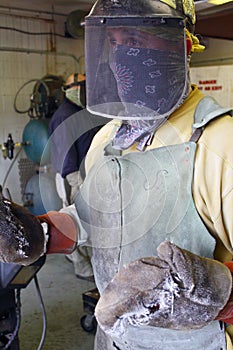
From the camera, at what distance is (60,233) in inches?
55.1

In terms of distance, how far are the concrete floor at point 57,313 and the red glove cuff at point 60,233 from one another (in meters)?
1.72

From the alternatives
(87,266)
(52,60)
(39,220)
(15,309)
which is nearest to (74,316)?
(87,266)

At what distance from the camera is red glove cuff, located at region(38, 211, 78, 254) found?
4.54 ft

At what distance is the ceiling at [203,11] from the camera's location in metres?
4.61

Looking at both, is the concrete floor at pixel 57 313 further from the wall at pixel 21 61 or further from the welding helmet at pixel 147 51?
the welding helmet at pixel 147 51

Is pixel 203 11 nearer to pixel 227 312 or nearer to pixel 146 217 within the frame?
pixel 146 217

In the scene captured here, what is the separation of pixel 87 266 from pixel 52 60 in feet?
8.54

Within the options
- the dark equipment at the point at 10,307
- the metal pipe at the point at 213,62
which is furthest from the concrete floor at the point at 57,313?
the metal pipe at the point at 213,62

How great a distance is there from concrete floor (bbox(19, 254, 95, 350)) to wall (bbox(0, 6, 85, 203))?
5.12 ft

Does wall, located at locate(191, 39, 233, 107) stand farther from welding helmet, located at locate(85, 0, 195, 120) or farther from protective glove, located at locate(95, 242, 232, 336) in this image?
protective glove, located at locate(95, 242, 232, 336)

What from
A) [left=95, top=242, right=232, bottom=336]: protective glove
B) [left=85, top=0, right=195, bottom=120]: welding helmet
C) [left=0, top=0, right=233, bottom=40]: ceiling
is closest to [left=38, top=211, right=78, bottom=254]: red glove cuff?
[left=85, top=0, right=195, bottom=120]: welding helmet

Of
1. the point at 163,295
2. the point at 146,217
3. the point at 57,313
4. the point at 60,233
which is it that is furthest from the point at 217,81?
the point at 163,295

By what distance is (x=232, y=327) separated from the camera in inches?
48.6

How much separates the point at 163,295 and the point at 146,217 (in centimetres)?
34
